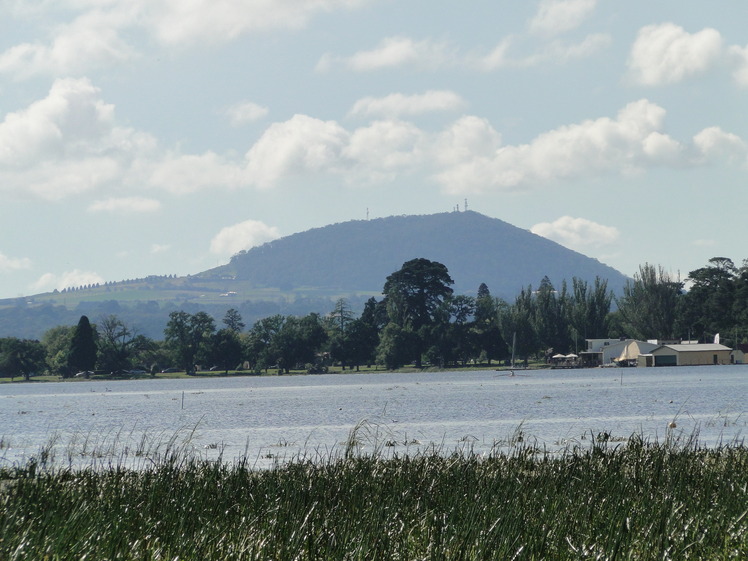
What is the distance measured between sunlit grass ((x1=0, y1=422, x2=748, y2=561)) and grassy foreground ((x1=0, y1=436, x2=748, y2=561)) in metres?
0.03

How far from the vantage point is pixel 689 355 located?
137 meters

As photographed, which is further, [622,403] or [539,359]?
[539,359]

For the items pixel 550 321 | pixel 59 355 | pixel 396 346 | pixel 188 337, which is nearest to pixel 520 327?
pixel 550 321

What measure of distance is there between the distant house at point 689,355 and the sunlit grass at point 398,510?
124 meters

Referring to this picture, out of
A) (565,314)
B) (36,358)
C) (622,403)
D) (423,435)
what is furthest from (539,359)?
(423,435)

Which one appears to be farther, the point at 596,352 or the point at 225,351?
the point at 225,351

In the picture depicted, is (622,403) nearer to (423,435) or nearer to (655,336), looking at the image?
(423,435)

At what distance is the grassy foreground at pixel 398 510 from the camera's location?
10141 millimetres

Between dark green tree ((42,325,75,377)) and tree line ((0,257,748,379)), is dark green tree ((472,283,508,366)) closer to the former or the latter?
tree line ((0,257,748,379))

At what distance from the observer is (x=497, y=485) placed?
579 inches

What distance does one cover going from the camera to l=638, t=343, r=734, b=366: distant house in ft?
448

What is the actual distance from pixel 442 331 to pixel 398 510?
444 feet

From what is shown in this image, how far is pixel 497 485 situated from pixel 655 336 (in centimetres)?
13930

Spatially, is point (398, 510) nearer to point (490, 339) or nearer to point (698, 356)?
point (698, 356)
